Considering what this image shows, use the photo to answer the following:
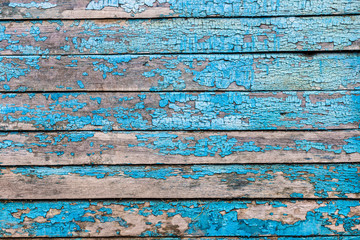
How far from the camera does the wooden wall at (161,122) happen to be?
3.57ft

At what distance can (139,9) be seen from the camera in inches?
43.3

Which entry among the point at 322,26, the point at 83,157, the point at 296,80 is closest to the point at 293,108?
the point at 296,80

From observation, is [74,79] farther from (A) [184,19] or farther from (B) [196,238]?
(B) [196,238]

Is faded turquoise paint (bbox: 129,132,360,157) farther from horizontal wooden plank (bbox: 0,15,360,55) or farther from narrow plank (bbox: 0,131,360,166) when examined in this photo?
horizontal wooden plank (bbox: 0,15,360,55)

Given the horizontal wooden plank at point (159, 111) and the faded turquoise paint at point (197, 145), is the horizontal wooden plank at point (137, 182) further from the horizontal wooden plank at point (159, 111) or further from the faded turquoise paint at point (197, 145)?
the horizontal wooden plank at point (159, 111)

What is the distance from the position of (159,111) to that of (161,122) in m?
0.05

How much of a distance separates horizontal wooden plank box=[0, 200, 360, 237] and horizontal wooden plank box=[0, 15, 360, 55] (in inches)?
25.4

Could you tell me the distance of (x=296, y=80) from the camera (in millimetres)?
1086

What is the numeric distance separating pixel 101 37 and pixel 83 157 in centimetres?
51

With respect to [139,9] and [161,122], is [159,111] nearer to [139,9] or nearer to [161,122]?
[161,122]

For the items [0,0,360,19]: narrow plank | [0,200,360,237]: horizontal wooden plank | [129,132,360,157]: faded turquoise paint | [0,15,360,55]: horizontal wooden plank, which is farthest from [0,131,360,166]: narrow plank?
[0,0,360,19]: narrow plank

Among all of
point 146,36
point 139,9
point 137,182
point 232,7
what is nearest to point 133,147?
point 137,182

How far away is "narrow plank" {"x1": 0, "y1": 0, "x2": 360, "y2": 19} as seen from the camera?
3.57ft

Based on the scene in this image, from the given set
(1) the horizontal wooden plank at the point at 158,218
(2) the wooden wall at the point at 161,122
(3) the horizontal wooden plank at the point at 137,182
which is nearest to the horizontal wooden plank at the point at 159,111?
(2) the wooden wall at the point at 161,122
